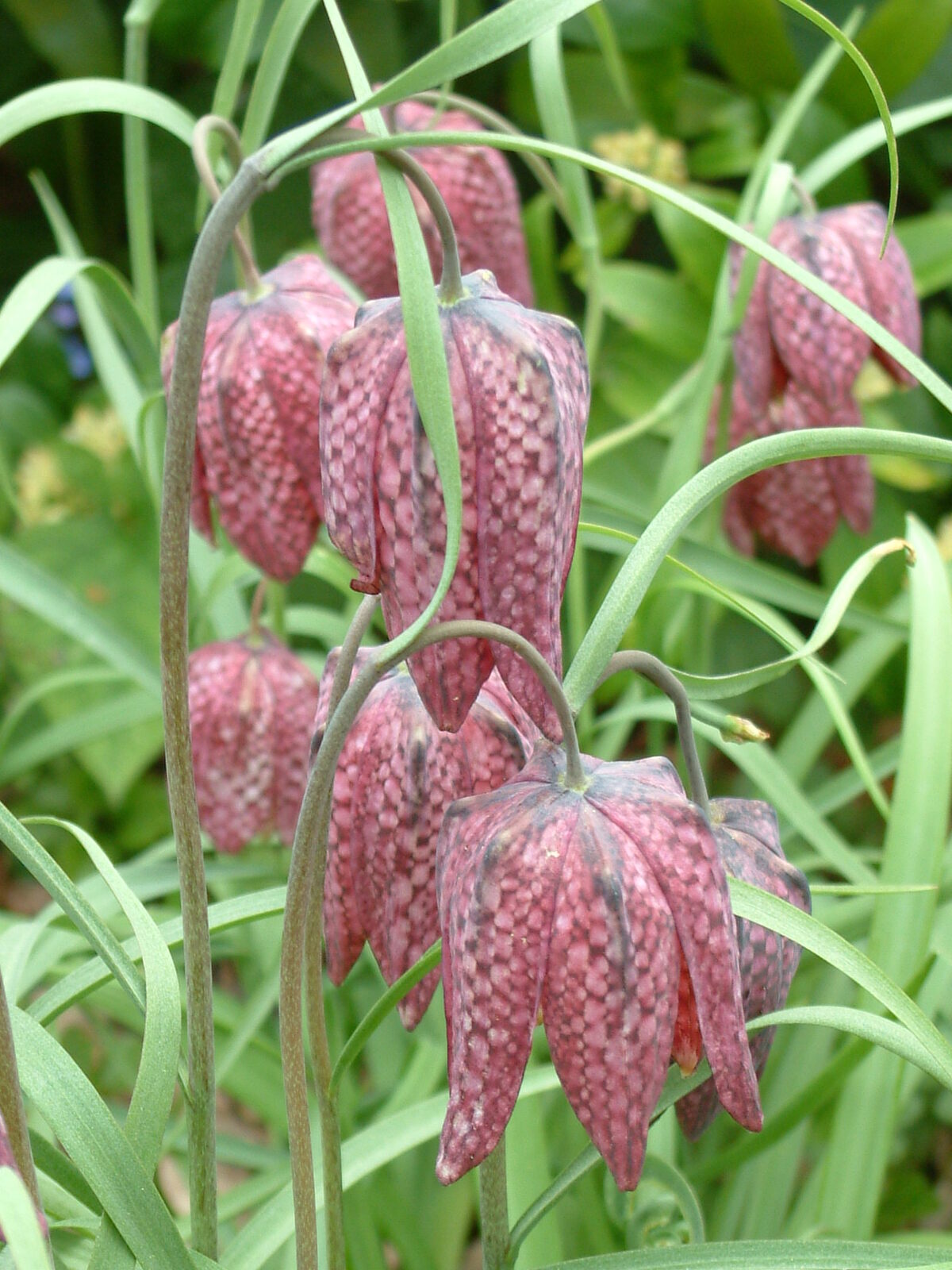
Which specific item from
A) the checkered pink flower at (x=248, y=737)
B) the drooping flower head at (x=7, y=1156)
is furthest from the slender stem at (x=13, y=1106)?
the checkered pink flower at (x=248, y=737)

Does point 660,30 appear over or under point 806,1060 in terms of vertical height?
over

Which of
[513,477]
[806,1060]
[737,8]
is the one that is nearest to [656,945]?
[513,477]

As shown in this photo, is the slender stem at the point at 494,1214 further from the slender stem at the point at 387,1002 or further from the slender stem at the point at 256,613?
the slender stem at the point at 256,613

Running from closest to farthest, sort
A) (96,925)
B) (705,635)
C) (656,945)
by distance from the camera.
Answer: (656,945) → (96,925) → (705,635)

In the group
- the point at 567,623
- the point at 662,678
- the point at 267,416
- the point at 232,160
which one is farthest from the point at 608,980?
the point at 567,623

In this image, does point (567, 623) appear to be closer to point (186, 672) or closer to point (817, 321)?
point (817, 321)

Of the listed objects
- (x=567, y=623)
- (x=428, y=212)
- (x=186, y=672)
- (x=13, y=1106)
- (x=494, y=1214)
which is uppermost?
(x=428, y=212)

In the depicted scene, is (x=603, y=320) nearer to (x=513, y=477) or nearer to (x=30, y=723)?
(x=30, y=723)
